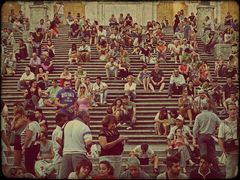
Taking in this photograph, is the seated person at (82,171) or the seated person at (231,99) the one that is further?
the seated person at (231,99)

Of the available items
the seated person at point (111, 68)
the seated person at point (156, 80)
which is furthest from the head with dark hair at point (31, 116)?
the seated person at point (156, 80)

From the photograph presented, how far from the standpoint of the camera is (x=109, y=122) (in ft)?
38.2

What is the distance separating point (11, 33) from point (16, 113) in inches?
56.9

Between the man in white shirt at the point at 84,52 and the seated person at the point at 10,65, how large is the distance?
1227 millimetres

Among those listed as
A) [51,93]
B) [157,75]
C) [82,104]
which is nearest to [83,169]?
[82,104]

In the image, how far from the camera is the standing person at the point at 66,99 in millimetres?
12125

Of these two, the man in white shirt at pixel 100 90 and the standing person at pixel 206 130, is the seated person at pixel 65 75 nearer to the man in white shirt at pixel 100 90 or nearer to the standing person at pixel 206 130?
the man in white shirt at pixel 100 90

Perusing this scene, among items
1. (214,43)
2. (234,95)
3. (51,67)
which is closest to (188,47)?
(214,43)

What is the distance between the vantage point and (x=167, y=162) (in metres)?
11.3

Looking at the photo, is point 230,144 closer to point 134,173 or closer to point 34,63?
point 134,173

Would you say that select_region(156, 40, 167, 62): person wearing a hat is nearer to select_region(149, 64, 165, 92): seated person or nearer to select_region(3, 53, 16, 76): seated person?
select_region(149, 64, 165, 92): seated person

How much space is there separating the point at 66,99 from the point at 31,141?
0.94m

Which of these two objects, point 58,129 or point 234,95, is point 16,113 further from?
point 234,95

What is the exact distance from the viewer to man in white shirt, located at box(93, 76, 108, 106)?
12.5 m
